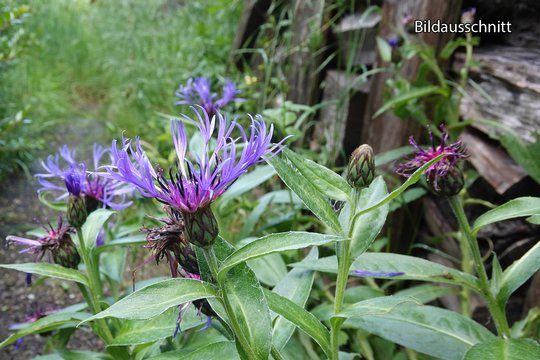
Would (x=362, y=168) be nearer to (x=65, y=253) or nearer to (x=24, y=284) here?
(x=65, y=253)

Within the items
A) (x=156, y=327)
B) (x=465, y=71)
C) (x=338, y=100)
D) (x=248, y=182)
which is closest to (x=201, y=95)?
(x=248, y=182)

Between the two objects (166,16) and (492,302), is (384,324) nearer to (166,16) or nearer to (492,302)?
(492,302)

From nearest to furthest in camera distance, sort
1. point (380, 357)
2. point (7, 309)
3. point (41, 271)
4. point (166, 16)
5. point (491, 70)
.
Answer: point (41, 271) → point (380, 357) → point (491, 70) → point (7, 309) → point (166, 16)

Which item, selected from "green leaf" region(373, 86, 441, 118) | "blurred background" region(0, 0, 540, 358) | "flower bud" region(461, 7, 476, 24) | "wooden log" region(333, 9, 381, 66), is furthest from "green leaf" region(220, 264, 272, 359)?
"wooden log" region(333, 9, 381, 66)

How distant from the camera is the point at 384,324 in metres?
1.25

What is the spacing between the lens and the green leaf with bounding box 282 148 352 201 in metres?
1.01

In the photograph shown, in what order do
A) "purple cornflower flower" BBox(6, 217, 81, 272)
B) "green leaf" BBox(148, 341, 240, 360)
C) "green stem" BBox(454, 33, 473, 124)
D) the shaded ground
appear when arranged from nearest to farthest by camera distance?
"green leaf" BBox(148, 341, 240, 360) → "purple cornflower flower" BBox(6, 217, 81, 272) → "green stem" BBox(454, 33, 473, 124) → the shaded ground

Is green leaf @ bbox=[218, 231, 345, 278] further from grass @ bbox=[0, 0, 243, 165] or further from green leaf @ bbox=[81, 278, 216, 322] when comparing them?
grass @ bbox=[0, 0, 243, 165]

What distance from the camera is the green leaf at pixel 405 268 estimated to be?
3.84 feet

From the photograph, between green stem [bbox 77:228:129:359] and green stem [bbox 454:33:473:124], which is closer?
green stem [bbox 77:228:129:359]

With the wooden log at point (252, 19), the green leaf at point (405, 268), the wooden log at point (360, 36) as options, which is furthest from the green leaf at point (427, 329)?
the wooden log at point (252, 19)

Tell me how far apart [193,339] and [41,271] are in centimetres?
45

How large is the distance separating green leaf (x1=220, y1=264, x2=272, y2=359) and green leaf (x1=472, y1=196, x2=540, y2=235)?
1.43 feet

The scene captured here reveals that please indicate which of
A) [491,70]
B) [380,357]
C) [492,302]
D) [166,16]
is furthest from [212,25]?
[492,302]
